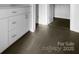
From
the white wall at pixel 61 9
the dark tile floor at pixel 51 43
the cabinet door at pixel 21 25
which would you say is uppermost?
the white wall at pixel 61 9

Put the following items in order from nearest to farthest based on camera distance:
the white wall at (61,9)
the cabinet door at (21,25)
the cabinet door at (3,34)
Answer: the cabinet door at (3,34), the white wall at (61,9), the cabinet door at (21,25)

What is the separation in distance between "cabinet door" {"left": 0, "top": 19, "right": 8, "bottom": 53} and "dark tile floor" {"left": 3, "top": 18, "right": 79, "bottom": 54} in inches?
2.4

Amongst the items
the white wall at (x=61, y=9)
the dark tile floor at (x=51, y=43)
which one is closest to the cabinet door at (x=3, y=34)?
the dark tile floor at (x=51, y=43)

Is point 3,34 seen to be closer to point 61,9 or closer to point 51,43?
point 51,43

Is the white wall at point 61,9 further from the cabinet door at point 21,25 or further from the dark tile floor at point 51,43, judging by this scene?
the cabinet door at point 21,25

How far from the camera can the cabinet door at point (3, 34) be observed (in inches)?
49.9

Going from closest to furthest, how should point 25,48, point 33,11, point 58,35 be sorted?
point 25,48 → point 58,35 → point 33,11

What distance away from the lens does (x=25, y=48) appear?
1.45 meters

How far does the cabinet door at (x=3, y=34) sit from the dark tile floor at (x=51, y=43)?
0.20 ft

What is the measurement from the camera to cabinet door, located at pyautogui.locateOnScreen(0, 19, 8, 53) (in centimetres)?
127

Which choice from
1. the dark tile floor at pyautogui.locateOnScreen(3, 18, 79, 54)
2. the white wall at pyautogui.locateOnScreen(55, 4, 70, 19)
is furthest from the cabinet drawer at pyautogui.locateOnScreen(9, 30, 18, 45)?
the white wall at pyautogui.locateOnScreen(55, 4, 70, 19)
